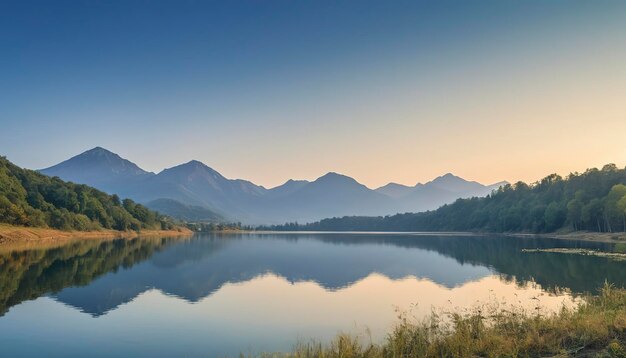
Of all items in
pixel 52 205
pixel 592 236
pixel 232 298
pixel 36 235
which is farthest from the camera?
pixel 52 205

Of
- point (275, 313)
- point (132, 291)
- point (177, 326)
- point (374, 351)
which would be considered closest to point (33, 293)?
point (132, 291)

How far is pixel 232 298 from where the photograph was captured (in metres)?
38.7

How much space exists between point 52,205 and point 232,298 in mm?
127996

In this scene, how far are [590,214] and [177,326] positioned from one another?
150194 millimetres

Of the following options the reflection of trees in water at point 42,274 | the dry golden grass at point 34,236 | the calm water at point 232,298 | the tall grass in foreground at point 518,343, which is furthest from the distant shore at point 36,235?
the tall grass in foreground at point 518,343

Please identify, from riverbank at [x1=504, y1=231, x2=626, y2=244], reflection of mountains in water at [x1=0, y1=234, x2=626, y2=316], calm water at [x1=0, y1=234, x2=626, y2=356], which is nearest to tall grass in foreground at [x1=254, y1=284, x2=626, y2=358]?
calm water at [x1=0, y1=234, x2=626, y2=356]

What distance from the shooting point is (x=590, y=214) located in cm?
14262

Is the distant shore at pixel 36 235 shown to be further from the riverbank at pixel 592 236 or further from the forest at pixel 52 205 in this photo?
the riverbank at pixel 592 236

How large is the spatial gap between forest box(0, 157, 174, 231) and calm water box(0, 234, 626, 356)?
68070mm

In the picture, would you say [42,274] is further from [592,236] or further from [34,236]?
[592,236]

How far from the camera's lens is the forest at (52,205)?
120438 millimetres

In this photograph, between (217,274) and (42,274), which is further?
(217,274)

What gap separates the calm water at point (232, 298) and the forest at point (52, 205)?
68.1 meters

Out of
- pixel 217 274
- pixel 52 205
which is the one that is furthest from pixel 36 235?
pixel 217 274
